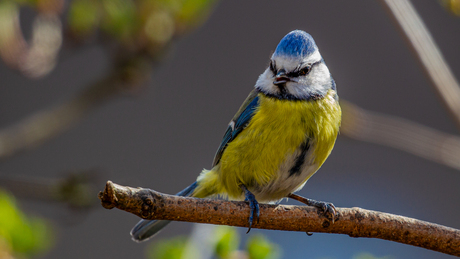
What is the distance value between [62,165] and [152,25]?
1551 mm

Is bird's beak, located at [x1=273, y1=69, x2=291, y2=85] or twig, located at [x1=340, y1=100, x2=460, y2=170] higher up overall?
bird's beak, located at [x1=273, y1=69, x2=291, y2=85]

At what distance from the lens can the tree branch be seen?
48.4 inches

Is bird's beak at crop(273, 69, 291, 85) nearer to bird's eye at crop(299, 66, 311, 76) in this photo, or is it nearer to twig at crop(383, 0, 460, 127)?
bird's eye at crop(299, 66, 311, 76)

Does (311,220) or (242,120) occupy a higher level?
(242,120)

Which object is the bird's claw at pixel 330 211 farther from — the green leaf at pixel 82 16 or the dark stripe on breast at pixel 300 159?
the green leaf at pixel 82 16

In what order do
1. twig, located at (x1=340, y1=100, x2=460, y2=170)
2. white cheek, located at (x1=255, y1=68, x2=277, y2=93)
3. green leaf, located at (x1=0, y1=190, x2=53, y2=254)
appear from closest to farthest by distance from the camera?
green leaf, located at (x1=0, y1=190, x2=53, y2=254), twig, located at (x1=340, y1=100, x2=460, y2=170), white cheek, located at (x1=255, y1=68, x2=277, y2=93)

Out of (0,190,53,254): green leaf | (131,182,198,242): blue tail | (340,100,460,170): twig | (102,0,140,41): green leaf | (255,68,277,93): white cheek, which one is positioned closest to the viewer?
(0,190,53,254): green leaf

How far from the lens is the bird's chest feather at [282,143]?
1.57 meters

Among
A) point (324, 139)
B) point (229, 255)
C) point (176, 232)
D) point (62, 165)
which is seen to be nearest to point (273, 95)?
point (324, 139)

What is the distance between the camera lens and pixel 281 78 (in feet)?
5.19

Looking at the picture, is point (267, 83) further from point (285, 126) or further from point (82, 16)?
point (82, 16)

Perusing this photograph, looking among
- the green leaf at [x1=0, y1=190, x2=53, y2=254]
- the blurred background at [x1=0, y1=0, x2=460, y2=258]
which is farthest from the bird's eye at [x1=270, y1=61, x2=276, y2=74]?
the blurred background at [x1=0, y1=0, x2=460, y2=258]

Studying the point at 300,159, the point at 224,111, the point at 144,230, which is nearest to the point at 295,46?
the point at 300,159

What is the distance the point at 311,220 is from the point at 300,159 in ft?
0.81
